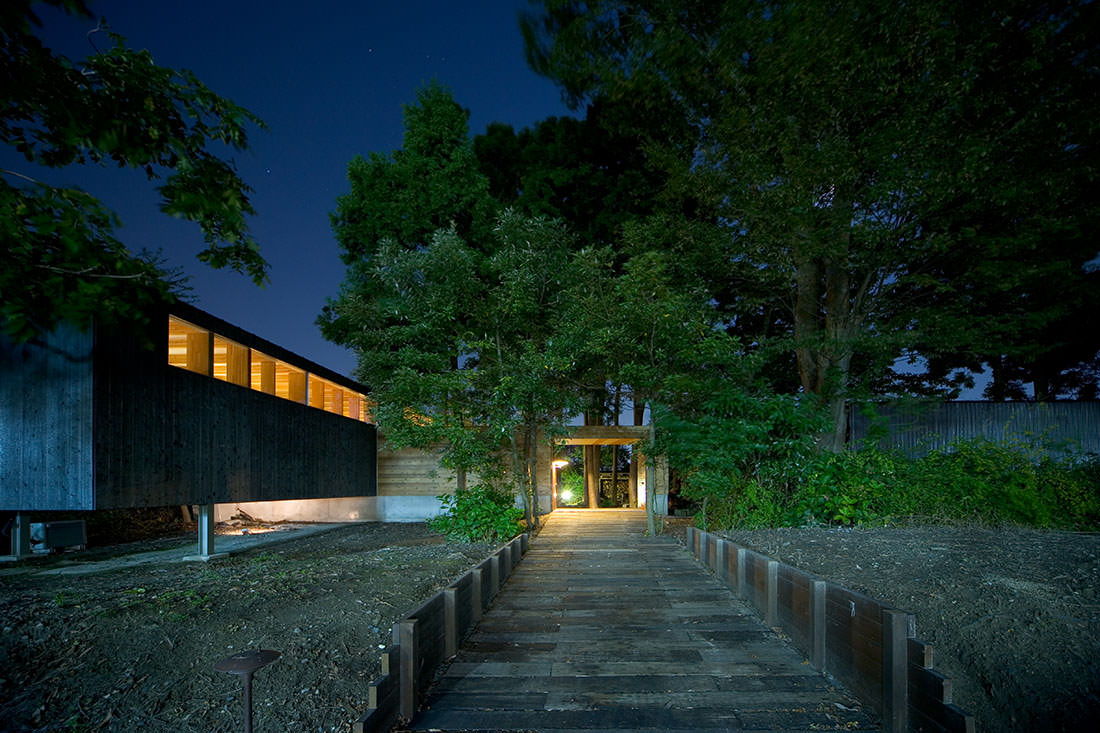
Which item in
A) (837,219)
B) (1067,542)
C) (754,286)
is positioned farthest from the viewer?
(754,286)

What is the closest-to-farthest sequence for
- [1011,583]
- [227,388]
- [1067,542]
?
1. [1011,583]
2. [1067,542]
3. [227,388]

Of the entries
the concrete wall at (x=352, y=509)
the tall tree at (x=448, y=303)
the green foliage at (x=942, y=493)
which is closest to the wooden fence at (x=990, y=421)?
the green foliage at (x=942, y=493)

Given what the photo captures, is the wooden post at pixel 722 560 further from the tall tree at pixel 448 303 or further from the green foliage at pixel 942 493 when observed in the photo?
the tall tree at pixel 448 303

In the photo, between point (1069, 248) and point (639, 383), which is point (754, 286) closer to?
point (639, 383)

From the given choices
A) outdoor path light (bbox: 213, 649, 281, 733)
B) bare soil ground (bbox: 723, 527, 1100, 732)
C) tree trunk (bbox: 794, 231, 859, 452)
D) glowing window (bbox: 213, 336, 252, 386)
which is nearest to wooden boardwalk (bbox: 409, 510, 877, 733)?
bare soil ground (bbox: 723, 527, 1100, 732)

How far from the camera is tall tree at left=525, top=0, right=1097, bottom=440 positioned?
10.5m

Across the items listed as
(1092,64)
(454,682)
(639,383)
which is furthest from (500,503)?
(1092,64)

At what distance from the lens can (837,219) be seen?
463 inches

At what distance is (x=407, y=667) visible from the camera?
12.1 feet

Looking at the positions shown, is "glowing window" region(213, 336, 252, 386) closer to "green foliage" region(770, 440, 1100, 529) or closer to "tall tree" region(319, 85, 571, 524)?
"tall tree" region(319, 85, 571, 524)

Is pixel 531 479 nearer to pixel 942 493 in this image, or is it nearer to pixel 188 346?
pixel 188 346

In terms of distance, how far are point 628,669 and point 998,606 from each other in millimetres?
2837

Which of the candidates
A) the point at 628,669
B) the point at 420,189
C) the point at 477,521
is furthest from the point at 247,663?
the point at 420,189

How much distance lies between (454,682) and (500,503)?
607 cm
